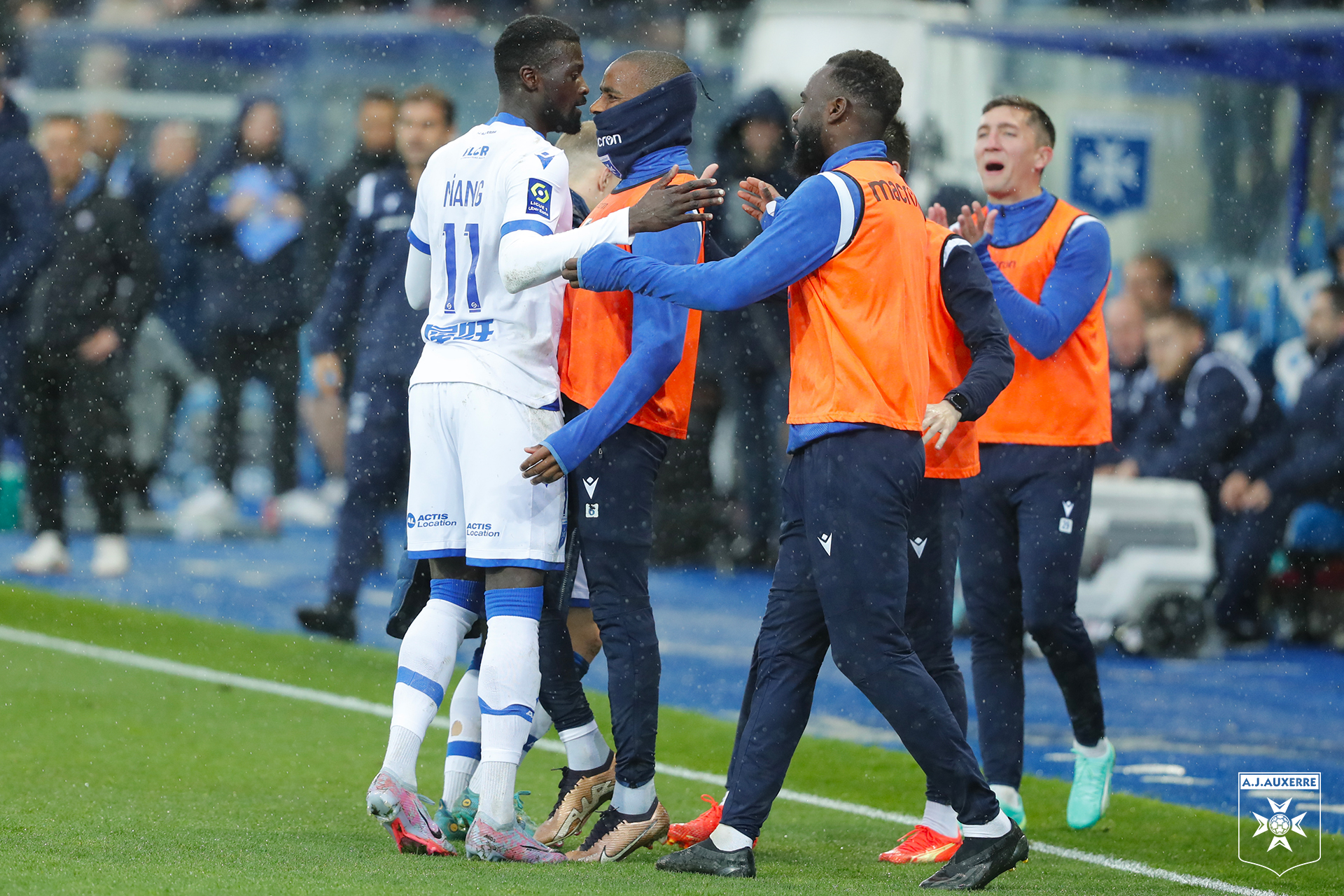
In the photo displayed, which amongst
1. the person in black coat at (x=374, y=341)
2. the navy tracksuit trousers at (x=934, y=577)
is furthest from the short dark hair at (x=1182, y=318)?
the navy tracksuit trousers at (x=934, y=577)

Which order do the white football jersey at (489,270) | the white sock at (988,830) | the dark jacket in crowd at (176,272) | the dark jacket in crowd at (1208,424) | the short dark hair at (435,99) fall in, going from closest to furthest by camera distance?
1. the white sock at (988,830)
2. the white football jersey at (489,270)
3. the short dark hair at (435,99)
4. the dark jacket in crowd at (1208,424)
5. the dark jacket in crowd at (176,272)

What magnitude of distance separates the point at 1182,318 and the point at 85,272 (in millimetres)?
6873

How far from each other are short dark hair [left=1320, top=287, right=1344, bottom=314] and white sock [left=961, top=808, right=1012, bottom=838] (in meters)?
7.12

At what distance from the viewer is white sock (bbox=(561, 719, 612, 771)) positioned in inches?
208

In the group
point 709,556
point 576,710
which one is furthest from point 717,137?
point 576,710

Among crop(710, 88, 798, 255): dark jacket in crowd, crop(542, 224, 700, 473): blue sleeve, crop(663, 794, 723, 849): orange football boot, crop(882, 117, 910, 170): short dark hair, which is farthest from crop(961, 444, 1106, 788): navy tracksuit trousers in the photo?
crop(710, 88, 798, 255): dark jacket in crowd

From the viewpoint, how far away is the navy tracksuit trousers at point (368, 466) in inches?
351

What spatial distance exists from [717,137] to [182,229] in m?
4.49

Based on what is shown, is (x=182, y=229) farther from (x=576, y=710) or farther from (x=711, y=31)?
(x=576, y=710)

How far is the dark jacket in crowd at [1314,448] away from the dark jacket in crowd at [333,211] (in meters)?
5.55

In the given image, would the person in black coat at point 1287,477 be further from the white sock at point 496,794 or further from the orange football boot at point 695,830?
the white sock at point 496,794

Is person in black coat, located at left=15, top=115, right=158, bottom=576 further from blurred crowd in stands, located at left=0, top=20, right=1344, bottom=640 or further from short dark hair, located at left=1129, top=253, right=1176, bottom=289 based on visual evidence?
short dark hair, located at left=1129, top=253, right=1176, bottom=289

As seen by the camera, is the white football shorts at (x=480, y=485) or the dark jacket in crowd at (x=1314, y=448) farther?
the dark jacket in crowd at (x=1314, y=448)

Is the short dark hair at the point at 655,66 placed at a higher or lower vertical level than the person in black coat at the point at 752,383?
higher
